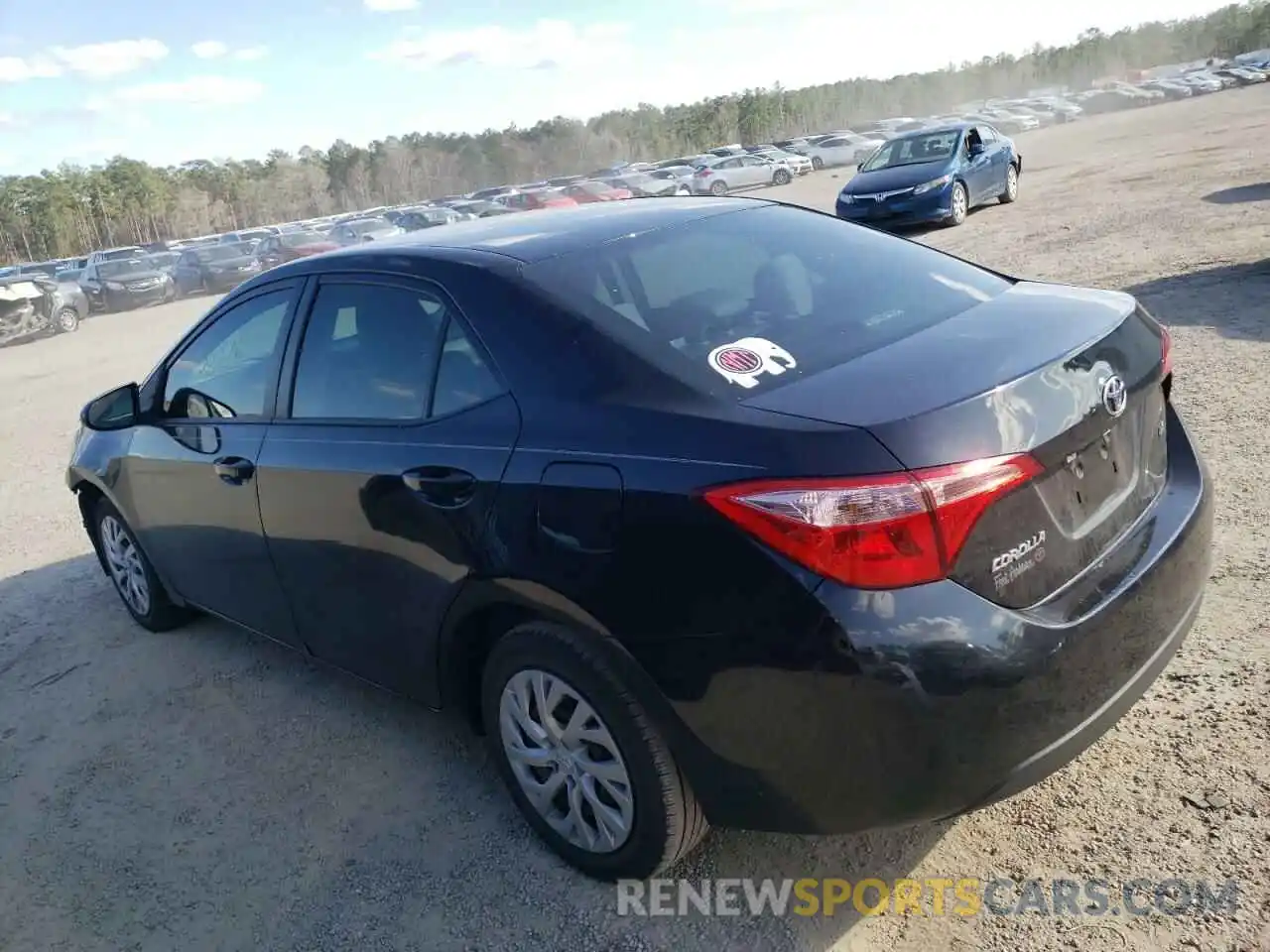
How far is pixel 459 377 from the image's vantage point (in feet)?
9.21

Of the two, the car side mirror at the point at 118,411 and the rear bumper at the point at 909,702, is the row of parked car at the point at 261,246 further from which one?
the rear bumper at the point at 909,702

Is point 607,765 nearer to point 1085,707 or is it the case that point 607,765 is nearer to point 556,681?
point 556,681

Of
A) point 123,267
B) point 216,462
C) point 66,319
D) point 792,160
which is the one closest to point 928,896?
point 216,462

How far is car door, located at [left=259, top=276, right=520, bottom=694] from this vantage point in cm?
271

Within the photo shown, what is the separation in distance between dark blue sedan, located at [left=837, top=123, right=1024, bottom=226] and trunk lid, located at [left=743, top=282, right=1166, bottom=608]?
12993 millimetres

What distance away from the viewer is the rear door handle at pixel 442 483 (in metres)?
2.66

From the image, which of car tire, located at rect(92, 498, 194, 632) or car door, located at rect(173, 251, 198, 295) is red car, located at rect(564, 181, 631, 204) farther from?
car tire, located at rect(92, 498, 194, 632)

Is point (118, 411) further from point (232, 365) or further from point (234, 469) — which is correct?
point (234, 469)

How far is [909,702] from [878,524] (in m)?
0.37

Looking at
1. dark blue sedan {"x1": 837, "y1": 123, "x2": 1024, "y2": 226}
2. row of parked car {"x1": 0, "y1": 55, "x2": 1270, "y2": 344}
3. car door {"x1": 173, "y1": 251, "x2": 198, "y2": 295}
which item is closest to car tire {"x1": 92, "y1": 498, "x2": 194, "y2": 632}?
row of parked car {"x1": 0, "y1": 55, "x2": 1270, "y2": 344}

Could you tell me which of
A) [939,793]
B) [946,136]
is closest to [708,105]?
[946,136]

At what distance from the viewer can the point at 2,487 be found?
326 inches

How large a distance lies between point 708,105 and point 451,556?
302 feet

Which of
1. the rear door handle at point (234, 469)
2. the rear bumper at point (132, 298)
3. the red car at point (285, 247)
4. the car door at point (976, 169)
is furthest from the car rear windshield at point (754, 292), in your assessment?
the rear bumper at point (132, 298)
